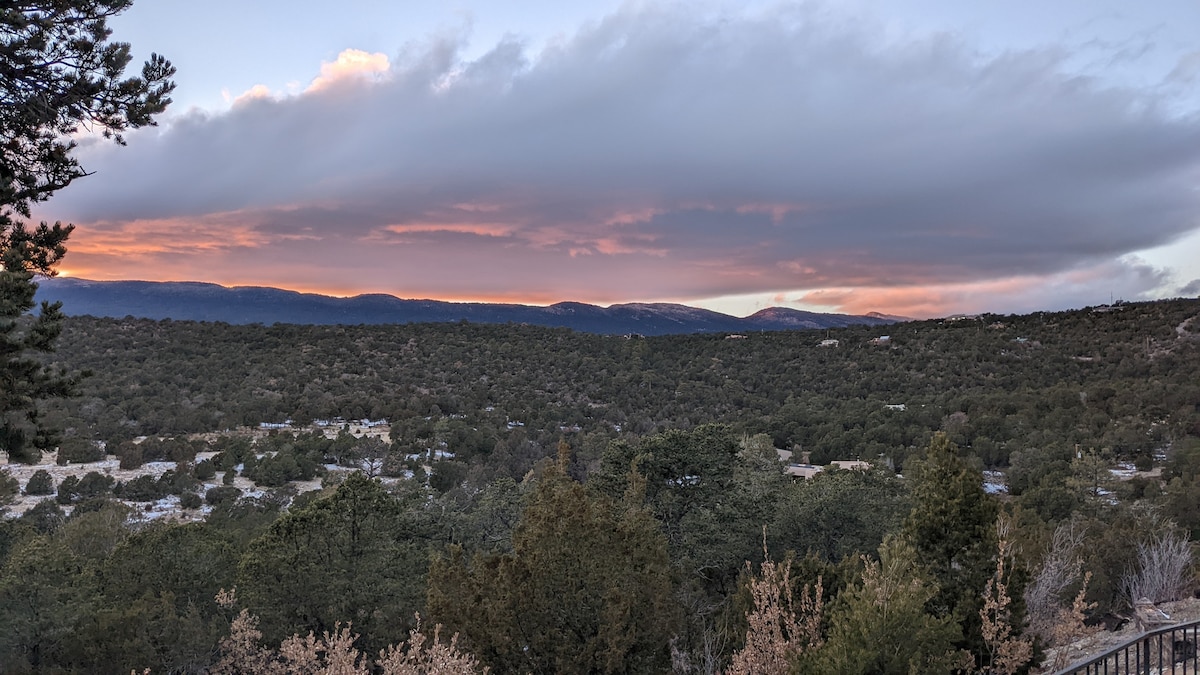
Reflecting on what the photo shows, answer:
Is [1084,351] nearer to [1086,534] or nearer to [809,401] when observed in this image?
[809,401]

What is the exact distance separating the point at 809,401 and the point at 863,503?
27.6m

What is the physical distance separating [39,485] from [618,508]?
2368cm

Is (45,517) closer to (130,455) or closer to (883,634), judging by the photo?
(130,455)

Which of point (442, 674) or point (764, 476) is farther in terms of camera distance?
point (764, 476)

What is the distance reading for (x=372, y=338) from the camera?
2296 inches

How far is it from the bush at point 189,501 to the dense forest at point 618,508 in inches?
10.6

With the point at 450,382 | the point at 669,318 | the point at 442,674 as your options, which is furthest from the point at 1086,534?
the point at 669,318

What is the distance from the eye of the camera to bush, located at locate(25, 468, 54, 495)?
1003 inches

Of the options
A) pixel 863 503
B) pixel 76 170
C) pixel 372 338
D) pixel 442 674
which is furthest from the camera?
pixel 372 338

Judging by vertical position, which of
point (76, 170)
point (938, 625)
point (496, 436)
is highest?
point (76, 170)

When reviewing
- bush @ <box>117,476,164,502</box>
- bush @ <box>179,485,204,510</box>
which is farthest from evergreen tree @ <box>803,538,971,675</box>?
bush @ <box>117,476,164,502</box>

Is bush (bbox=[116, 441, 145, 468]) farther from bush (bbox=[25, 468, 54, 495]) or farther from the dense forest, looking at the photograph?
bush (bbox=[25, 468, 54, 495])

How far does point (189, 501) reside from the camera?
2533cm

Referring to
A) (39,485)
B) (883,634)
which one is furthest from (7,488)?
(883,634)
